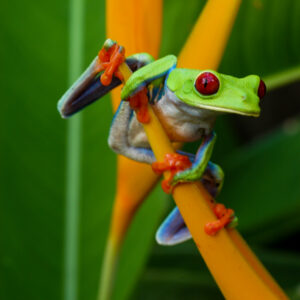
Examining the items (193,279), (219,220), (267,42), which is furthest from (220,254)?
(193,279)

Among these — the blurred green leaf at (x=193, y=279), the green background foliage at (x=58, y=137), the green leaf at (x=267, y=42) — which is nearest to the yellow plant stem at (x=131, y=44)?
the green background foliage at (x=58, y=137)

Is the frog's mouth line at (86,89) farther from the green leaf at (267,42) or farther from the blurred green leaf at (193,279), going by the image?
the blurred green leaf at (193,279)

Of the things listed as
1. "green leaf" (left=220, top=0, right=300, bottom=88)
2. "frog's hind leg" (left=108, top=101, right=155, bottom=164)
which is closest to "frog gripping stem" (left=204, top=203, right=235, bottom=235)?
"frog's hind leg" (left=108, top=101, right=155, bottom=164)

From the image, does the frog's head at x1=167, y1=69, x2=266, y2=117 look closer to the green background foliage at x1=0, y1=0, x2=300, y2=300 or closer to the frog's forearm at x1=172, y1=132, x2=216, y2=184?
the frog's forearm at x1=172, y1=132, x2=216, y2=184

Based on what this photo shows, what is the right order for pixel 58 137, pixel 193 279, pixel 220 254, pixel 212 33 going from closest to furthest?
pixel 220 254 → pixel 212 33 → pixel 58 137 → pixel 193 279

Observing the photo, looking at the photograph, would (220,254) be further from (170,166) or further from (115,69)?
(115,69)
